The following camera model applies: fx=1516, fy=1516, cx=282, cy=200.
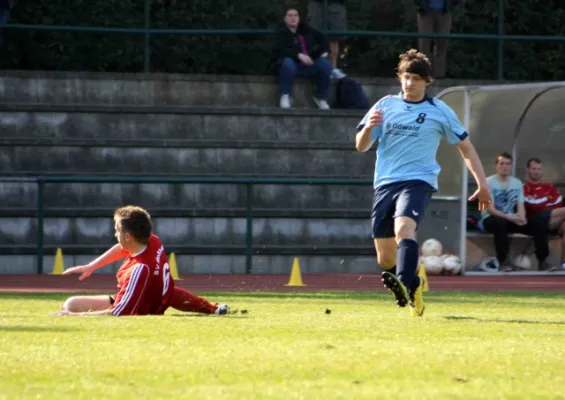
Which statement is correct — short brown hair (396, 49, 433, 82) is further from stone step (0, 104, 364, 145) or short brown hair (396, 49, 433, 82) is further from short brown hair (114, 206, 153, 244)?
stone step (0, 104, 364, 145)

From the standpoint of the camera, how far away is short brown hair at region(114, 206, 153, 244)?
1047 centimetres

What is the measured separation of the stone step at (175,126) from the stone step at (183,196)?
0.93 m

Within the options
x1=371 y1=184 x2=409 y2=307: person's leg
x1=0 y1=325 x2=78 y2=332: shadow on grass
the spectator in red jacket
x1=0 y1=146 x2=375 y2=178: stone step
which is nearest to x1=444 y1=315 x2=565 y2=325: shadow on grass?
x1=371 y1=184 x2=409 y2=307: person's leg

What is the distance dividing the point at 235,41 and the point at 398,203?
12.7m

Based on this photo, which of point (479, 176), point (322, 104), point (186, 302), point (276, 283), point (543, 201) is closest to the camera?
point (186, 302)

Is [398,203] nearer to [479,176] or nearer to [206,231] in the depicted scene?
[479,176]

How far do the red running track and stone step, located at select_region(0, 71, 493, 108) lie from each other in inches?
140

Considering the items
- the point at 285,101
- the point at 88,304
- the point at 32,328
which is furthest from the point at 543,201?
the point at 32,328

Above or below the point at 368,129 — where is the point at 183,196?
below

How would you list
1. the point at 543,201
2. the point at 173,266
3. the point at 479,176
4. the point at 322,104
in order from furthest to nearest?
1. the point at 322,104
2. the point at 543,201
3. the point at 173,266
4. the point at 479,176

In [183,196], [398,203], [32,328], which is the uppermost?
[398,203]

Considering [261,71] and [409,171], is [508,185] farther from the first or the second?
[409,171]

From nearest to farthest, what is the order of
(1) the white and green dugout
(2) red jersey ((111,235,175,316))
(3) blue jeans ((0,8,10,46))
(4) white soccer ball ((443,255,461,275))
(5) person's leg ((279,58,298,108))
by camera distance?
(2) red jersey ((111,235,175,316)), (4) white soccer ball ((443,255,461,275)), (1) the white and green dugout, (5) person's leg ((279,58,298,108)), (3) blue jeans ((0,8,10,46))

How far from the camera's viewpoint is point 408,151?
11039 mm
